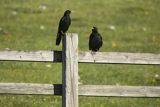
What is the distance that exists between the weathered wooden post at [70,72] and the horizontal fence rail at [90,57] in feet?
0.46

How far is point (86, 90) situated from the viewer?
9477 millimetres

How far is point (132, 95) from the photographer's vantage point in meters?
9.58

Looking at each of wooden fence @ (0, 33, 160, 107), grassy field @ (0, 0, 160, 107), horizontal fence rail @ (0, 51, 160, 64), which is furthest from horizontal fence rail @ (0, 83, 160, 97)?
grassy field @ (0, 0, 160, 107)

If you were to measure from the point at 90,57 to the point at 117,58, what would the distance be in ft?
1.44

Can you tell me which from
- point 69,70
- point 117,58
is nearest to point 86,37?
point 117,58

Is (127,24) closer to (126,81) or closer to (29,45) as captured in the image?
(29,45)

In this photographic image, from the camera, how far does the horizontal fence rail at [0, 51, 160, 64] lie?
30.6 feet

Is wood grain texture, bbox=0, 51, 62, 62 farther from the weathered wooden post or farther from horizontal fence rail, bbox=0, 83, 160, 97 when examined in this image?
horizontal fence rail, bbox=0, 83, 160, 97

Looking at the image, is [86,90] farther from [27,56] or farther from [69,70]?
[27,56]

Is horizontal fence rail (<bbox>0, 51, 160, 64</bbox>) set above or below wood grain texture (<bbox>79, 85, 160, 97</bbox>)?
above

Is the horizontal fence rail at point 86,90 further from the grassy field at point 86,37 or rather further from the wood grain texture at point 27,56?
the grassy field at point 86,37

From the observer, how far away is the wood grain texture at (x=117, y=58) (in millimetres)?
9477

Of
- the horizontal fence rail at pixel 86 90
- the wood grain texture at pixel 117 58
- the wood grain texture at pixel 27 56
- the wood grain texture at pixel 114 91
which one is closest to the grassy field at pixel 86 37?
the horizontal fence rail at pixel 86 90

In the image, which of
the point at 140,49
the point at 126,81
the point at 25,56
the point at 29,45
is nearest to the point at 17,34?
the point at 29,45
